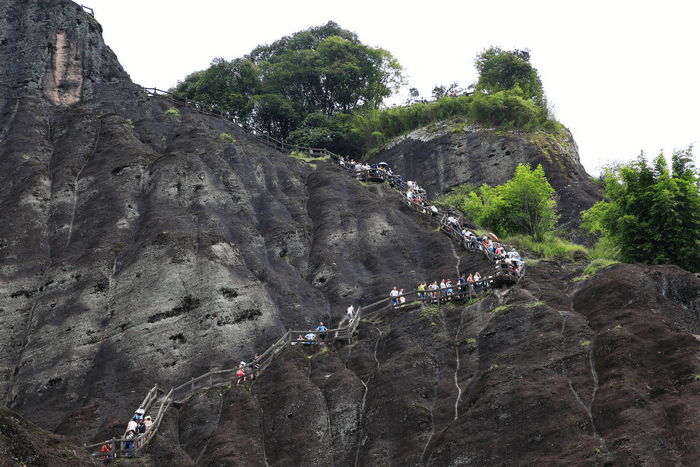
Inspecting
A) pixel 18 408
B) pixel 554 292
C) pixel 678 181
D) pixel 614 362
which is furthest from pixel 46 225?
pixel 678 181

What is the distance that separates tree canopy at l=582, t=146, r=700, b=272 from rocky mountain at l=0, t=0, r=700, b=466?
435 cm

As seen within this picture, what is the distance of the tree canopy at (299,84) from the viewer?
75.4 m

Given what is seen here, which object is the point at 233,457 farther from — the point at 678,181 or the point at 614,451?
the point at 678,181

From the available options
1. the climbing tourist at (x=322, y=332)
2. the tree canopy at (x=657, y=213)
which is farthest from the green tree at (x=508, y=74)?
the climbing tourist at (x=322, y=332)

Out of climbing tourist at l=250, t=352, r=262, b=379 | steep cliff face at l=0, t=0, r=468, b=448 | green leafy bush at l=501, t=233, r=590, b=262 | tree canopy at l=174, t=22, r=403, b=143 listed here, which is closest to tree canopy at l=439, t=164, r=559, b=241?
green leafy bush at l=501, t=233, r=590, b=262

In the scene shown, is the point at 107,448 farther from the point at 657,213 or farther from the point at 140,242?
the point at 657,213

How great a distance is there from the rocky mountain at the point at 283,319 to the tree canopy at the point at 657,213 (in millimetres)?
4346

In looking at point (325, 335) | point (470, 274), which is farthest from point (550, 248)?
point (325, 335)

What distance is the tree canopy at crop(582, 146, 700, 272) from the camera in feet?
112

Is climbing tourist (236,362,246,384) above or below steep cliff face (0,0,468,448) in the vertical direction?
below

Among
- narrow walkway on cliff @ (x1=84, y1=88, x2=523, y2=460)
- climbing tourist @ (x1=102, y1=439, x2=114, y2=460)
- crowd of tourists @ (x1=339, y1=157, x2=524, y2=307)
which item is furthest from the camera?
crowd of tourists @ (x1=339, y1=157, x2=524, y2=307)

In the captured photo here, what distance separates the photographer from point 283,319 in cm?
3703

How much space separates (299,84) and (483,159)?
27.7 metres

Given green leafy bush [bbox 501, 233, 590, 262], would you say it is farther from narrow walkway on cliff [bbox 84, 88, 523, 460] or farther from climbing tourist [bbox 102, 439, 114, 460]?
climbing tourist [bbox 102, 439, 114, 460]
